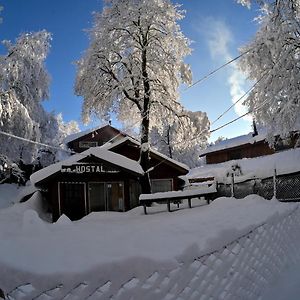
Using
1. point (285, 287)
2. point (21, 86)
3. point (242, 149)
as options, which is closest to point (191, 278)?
point (285, 287)

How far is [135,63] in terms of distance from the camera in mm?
18062

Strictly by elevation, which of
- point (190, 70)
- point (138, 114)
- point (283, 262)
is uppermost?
point (190, 70)

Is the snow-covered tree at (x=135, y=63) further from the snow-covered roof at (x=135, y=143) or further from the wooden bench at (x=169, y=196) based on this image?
the wooden bench at (x=169, y=196)

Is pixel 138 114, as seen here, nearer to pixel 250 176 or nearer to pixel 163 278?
pixel 250 176

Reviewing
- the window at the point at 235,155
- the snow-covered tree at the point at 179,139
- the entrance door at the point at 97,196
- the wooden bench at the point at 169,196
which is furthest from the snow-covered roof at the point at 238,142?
the entrance door at the point at 97,196

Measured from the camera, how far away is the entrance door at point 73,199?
57.3 feet

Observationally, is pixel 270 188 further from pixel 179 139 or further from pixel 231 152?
pixel 231 152

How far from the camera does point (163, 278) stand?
230cm

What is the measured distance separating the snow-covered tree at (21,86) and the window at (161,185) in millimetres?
8388

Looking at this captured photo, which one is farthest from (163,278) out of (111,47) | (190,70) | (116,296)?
(190,70)

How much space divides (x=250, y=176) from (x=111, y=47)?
9.74m

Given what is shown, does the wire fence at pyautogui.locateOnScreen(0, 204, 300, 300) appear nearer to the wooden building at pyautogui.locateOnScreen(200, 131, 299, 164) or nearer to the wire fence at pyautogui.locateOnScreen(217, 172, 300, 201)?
the wire fence at pyautogui.locateOnScreen(217, 172, 300, 201)

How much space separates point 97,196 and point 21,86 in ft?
28.4

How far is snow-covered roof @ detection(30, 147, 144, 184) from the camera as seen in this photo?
16609 millimetres
